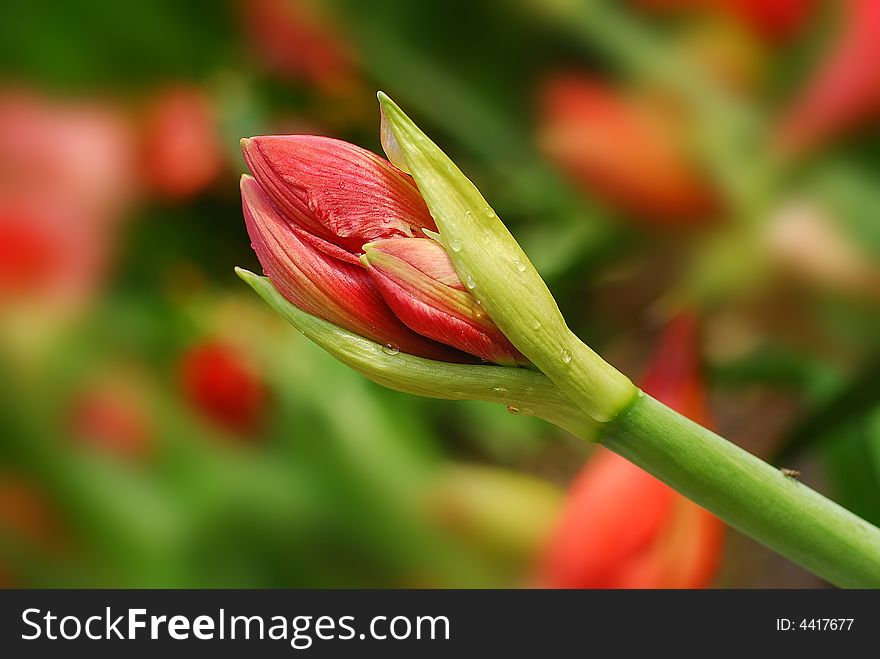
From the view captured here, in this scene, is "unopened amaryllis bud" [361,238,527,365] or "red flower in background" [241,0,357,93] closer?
"unopened amaryllis bud" [361,238,527,365]

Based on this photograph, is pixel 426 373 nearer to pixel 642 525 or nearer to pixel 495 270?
pixel 495 270

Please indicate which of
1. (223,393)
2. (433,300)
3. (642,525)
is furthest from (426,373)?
(223,393)

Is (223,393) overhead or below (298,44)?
below

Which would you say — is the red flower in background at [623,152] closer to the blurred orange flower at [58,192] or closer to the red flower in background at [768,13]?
the red flower in background at [768,13]

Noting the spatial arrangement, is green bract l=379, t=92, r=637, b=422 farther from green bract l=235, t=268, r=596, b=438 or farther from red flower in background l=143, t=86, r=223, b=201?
red flower in background l=143, t=86, r=223, b=201

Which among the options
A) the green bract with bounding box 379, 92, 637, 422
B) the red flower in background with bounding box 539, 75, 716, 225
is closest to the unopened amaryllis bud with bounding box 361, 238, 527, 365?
the green bract with bounding box 379, 92, 637, 422

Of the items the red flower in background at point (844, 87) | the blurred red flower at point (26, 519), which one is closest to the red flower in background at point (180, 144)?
the blurred red flower at point (26, 519)
